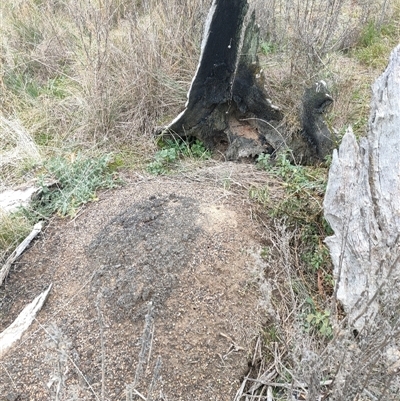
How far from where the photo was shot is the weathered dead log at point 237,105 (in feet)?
10.1

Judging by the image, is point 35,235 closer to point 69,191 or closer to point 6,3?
point 69,191

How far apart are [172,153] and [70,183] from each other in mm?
751

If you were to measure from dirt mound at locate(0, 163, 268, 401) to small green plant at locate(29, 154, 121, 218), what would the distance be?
0.53ft

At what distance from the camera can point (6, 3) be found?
5.45m

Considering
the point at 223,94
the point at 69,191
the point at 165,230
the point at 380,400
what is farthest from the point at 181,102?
the point at 380,400

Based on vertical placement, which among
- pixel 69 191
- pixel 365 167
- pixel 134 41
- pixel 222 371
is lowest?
pixel 222 371

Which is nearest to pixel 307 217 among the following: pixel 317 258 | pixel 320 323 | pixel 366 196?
pixel 317 258

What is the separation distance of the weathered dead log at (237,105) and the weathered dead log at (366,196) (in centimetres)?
54

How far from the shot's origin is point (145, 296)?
2.15 m

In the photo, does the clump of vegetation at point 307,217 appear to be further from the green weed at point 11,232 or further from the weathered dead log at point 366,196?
the green weed at point 11,232

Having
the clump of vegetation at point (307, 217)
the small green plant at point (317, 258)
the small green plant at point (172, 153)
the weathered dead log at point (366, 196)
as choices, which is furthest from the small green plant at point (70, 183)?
the weathered dead log at point (366, 196)

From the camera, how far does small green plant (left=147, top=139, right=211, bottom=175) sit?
10.8ft

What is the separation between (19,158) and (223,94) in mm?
1603

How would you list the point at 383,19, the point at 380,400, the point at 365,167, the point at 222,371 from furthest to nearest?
the point at 383,19
the point at 365,167
the point at 222,371
the point at 380,400
